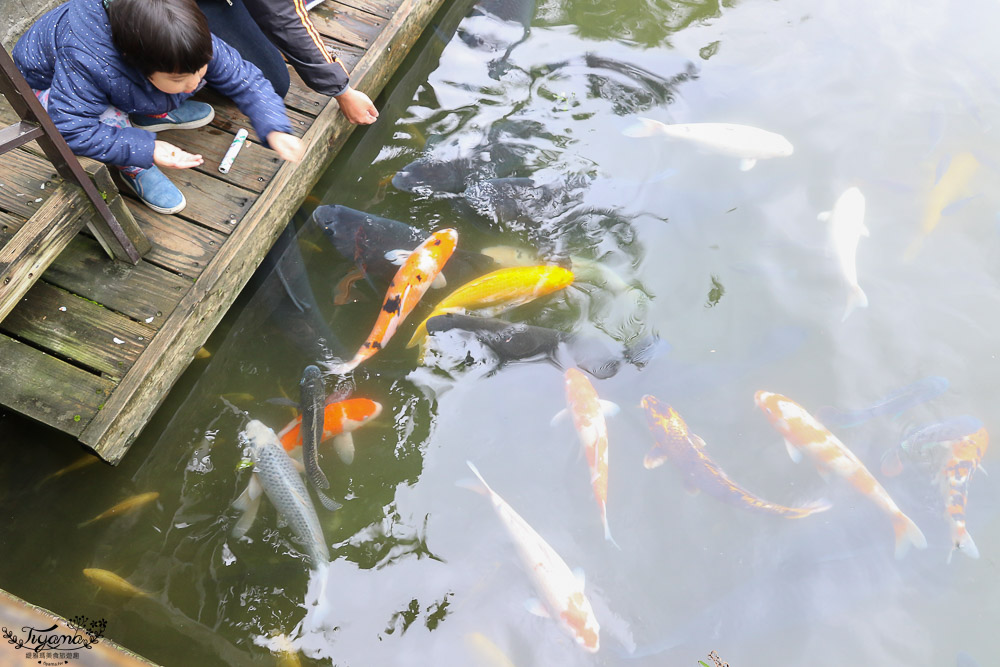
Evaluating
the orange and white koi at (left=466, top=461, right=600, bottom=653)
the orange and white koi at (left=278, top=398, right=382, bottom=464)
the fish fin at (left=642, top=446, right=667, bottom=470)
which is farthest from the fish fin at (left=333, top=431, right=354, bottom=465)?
the fish fin at (left=642, top=446, right=667, bottom=470)

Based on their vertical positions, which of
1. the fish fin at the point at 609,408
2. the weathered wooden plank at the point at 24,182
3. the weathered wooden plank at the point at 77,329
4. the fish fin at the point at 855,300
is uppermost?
the weathered wooden plank at the point at 24,182

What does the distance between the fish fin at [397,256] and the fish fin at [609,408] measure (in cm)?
144

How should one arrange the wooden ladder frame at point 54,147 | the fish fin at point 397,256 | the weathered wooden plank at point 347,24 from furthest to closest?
1. the weathered wooden plank at point 347,24
2. the fish fin at point 397,256
3. the wooden ladder frame at point 54,147

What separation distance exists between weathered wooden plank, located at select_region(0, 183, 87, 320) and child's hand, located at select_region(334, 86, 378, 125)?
154 cm

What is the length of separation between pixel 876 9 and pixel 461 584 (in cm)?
609

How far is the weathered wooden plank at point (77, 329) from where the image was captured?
289 cm

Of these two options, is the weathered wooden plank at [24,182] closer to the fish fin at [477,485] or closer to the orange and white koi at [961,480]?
the fish fin at [477,485]

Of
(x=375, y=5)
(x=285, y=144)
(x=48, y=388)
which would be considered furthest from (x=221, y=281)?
(x=375, y=5)

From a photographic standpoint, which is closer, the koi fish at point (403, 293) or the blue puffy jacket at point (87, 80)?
the blue puffy jacket at point (87, 80)

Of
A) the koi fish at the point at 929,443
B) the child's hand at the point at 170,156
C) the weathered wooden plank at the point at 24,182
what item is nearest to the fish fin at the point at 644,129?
the koi fish at the point at 929,443

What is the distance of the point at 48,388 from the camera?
2.80 meters

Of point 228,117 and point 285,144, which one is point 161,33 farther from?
point 228,117

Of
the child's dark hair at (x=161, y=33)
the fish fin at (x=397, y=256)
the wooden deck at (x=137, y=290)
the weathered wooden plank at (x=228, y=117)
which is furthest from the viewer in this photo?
the fish fin at (x=397, y=256)

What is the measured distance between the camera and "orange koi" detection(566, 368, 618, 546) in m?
3.34
